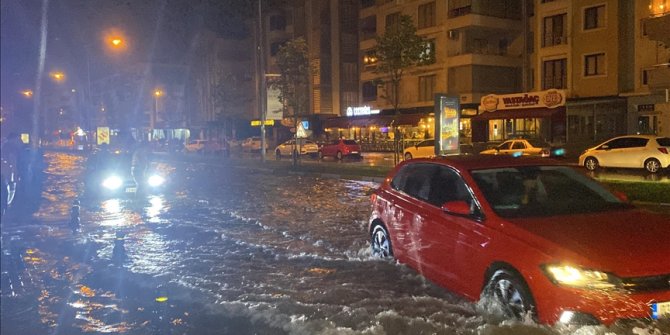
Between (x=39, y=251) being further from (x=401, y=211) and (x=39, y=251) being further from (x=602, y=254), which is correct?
(x=602, y=254)

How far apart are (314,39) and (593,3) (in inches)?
1210

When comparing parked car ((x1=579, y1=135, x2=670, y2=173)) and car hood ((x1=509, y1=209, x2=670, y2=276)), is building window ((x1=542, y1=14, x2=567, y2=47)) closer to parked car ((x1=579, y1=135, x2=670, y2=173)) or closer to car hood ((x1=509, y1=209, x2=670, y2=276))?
parked car ((x1=579, y1=135, x2=670, y2=173))

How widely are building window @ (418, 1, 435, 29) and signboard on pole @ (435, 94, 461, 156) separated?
32885mm

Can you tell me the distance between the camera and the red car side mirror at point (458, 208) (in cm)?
598

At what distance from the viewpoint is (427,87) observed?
50.7 m

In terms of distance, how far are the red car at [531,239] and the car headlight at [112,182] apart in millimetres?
14068

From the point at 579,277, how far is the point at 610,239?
502 mm

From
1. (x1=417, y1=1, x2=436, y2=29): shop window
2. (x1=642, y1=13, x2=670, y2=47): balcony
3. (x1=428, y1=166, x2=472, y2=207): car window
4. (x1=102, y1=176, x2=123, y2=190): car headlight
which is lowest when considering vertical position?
(x1=102, y1=176, x2=123, y2=190): car headlight

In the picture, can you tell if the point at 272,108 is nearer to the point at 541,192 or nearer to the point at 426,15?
the point at 426,15

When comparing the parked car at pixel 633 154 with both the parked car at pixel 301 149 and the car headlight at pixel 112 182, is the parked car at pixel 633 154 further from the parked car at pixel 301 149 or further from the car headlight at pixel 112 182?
the parked car at pixel 301 149

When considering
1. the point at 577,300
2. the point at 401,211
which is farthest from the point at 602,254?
the point at 401,211

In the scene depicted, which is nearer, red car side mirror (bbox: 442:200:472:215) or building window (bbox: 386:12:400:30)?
red car side mirror (bbox: 442:200:472:215)

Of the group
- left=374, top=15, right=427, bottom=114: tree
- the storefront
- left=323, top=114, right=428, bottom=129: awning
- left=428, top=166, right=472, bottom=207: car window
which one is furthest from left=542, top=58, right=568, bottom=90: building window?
left=428, top=166, right=472, bottom=207: car window

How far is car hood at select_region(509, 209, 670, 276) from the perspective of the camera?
15.8 ft
